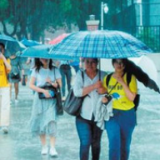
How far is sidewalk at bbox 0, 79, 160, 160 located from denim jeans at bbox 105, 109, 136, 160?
5.39 feet

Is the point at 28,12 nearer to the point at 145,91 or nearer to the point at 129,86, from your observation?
the point at 145,91

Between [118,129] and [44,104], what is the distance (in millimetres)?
2050

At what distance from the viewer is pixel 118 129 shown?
6.27 metres

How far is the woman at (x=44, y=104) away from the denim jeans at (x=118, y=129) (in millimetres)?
1825

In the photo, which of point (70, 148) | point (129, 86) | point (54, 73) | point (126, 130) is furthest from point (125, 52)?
point (70, 148)

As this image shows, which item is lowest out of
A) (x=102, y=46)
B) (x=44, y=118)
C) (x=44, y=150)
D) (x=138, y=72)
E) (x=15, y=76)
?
(x=44, y=150)

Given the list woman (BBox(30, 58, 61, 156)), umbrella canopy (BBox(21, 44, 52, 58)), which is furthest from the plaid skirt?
umbrella canopy (BBox(21, 44, 52, 58))

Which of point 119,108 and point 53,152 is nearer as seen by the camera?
point 119,108

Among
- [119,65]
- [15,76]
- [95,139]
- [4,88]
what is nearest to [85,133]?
[95,139]

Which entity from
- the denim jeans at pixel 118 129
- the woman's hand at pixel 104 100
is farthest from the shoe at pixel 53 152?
the woman's hand at pixel 104 100

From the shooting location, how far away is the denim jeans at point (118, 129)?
6223 mm

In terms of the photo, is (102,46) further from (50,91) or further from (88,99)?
(50,91)

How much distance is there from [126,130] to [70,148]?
8.05 feet

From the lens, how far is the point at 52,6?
1745 inches
